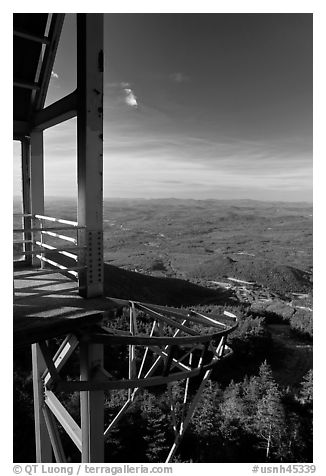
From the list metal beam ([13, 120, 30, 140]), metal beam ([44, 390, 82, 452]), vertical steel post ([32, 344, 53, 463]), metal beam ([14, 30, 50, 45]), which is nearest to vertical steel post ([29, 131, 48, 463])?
vertical steel post ([32, 344, 53, 463])

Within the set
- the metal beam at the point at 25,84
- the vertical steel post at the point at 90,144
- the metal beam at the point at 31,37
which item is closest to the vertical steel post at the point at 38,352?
the metal beam at the point at 25,84

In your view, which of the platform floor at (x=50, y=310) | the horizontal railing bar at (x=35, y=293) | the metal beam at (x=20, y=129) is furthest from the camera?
the metal beam at (x=20, y=129)

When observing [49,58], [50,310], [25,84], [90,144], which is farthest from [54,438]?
[49,58]

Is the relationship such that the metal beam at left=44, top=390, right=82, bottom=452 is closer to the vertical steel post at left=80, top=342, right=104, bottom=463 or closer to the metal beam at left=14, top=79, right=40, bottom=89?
the vertical steel post at left=80, top=342, right=104, bottom=463

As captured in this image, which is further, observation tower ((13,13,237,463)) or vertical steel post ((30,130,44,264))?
vertical steel post ((30,130,44,264))

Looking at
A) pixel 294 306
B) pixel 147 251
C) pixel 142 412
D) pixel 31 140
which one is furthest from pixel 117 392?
pixel 147 251

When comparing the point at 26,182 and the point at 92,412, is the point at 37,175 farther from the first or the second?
the point at 92,412

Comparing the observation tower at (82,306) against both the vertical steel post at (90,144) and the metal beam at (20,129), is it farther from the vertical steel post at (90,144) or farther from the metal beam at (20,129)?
the metal beam at (20,129)
